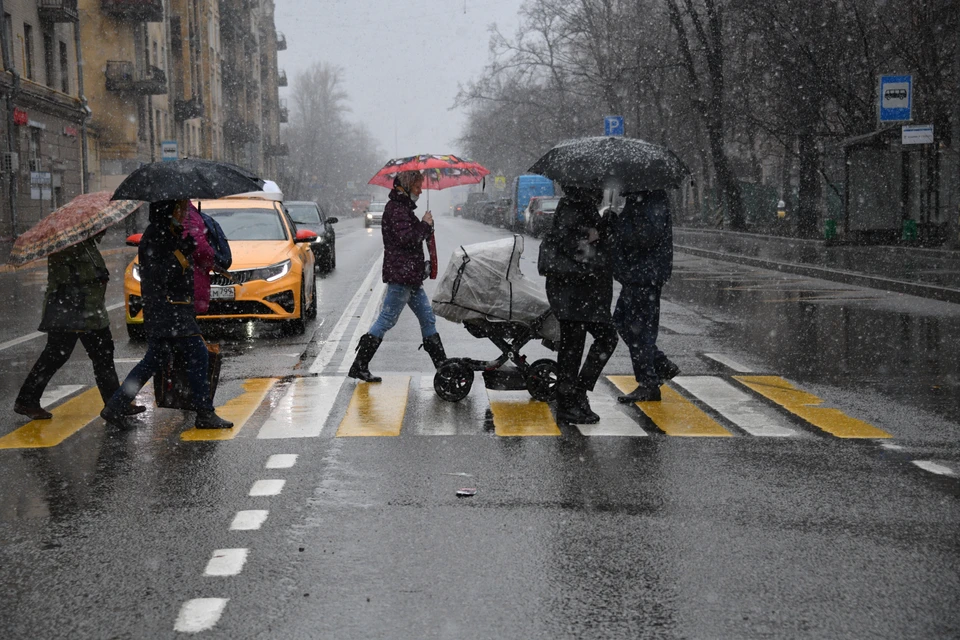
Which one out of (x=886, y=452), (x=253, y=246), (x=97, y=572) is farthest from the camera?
(x=253, y=246)

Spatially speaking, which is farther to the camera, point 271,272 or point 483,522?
point 271,272

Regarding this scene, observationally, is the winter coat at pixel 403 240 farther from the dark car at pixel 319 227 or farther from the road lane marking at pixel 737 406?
the dark car at pixel 319 227

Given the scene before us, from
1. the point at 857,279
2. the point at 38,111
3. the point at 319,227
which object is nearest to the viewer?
the point at 857,279

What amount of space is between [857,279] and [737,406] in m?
12.2

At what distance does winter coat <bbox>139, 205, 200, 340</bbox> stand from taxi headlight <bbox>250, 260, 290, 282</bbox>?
5.31 meters

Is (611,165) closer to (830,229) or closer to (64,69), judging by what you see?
(830,229)

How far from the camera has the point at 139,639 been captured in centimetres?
412

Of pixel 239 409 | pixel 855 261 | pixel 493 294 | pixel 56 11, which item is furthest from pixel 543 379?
pixel 56 11

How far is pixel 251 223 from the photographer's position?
14.6 m

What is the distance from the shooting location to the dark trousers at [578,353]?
8039 mm

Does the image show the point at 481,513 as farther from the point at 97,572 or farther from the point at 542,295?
the point at 542,295

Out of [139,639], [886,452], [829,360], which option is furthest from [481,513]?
[829,360]

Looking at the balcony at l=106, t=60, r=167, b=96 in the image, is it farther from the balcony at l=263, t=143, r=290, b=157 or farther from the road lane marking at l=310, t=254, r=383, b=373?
the balcony at l=263, t=143, r=290, b=157

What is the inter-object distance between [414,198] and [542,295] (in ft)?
5.14
